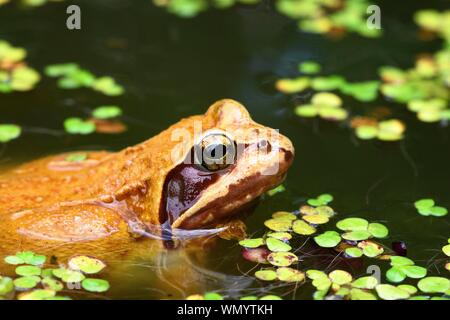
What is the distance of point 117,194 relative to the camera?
4.47m

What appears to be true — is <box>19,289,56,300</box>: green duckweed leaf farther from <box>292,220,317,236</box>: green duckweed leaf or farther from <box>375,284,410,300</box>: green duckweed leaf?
<box>375,284,410,300</box>: green duckweed leaf

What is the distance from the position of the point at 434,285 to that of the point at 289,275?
2.47ft

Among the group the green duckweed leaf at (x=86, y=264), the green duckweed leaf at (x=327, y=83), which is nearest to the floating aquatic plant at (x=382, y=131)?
the green duckweed leaf at (x=327, y=83)

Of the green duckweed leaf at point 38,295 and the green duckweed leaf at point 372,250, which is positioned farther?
the green duckweed leaf at point 372,250

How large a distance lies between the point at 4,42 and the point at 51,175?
90.5 inches

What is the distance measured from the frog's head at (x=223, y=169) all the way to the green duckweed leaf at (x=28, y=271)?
0.74m

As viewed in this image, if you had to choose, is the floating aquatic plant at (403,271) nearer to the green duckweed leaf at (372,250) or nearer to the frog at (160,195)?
the green duckweed leaf at (372,250)

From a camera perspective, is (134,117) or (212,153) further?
(134,117)

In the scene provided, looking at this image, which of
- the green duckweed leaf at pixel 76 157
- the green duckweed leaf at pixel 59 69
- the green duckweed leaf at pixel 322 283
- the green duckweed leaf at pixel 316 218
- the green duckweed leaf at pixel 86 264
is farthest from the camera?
the green duckweed leaf at pixel 59 69

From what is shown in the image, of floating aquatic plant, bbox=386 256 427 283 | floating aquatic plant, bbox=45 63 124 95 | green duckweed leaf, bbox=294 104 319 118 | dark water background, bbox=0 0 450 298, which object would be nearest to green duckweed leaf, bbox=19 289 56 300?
dark water background, bbox=0 0 450 298

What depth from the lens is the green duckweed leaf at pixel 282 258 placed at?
A: 4.23 m

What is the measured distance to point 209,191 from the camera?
432 cm
